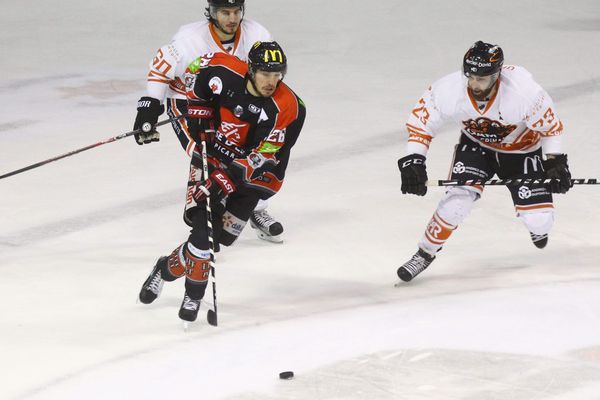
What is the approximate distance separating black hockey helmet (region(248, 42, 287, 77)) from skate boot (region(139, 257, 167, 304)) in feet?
3.05

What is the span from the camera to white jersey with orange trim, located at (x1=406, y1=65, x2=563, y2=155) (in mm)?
5297

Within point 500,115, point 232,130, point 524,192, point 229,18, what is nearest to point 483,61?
point 500,115

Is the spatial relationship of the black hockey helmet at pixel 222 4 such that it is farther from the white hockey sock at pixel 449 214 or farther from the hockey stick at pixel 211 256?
the white hockey sock at pixel 449 214

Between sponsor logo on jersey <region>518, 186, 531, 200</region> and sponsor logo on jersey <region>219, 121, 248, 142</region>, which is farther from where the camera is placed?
sponsor logo on jersey <region>518, 186, 531, 200</region>

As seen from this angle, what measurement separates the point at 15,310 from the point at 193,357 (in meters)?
0.98

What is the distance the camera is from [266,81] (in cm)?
512

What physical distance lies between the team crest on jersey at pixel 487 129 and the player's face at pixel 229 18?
1318 mm

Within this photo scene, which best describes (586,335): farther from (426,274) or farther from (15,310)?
(15,310)

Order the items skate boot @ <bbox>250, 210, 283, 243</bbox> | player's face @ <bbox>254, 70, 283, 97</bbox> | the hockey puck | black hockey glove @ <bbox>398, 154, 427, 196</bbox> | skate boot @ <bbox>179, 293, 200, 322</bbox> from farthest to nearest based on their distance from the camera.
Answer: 1. skate boot @ <bbox>250, 210, 283, 243</bbox>
2. black hockey glove @ <bbox>398, 154, 427, 196</bbox>
3. player's face @ <bbox>254, 70, 283, 97</bbox>
4. skate boot @ <bbox>179, 293, 200, 322</bbox>
5. the hockey puck

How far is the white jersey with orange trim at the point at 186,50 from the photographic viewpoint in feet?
20.0

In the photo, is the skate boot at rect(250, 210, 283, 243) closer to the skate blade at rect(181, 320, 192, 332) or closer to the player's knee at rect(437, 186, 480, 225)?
the player's knee at rect(437, 186, 480, 225)

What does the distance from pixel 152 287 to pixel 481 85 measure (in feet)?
5.35

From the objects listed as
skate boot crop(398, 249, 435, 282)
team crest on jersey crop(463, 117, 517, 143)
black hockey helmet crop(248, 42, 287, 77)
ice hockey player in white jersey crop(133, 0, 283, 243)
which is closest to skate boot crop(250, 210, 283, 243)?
ice hockey player in white jersey crop(133, 0, 283, 243)

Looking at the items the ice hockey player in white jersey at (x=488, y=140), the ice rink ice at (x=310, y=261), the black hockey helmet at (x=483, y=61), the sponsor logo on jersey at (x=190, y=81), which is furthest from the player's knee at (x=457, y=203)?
the sponsor logo on jersey at (x=190, y=81)
